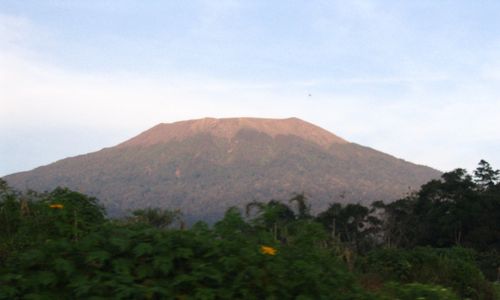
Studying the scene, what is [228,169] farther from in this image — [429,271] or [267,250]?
[267,250]

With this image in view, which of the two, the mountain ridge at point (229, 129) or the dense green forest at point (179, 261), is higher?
Answer: the mountain ridge at point (229, 129)

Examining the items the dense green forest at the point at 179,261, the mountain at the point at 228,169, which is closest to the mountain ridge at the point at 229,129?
the mountain at the point at 228,169

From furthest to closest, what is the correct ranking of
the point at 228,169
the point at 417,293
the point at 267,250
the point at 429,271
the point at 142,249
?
the point at 228,169, the point at 429,271, the point at 417,293, the point at 267,250, the point at 142,249

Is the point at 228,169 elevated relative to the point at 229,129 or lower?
lower

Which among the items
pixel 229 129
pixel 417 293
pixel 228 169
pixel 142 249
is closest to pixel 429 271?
pixel 417 293

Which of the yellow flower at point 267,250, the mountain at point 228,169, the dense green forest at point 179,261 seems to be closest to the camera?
the dense green forest at point 179,261

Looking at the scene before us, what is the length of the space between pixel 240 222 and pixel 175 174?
14970cm

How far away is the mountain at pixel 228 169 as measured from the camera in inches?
5285

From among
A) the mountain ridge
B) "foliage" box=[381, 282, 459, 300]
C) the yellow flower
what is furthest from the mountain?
the yellow flower

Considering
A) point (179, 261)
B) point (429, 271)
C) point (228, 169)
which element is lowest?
point (429, 271)

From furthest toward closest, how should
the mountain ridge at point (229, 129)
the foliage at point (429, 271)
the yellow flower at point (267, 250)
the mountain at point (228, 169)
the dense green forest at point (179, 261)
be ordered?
the mountain ridge at point (229, 129), the mountain at point (228, 169), the foliage at point (429, 271), the yellow flower at point (267, 250), the dense green forest at point (179, 261)

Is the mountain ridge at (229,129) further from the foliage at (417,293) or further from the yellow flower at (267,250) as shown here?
the yellow flower at (267,250)

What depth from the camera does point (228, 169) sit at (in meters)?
154

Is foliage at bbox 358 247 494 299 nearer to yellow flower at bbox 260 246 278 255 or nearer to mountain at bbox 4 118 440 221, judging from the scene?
yellow flower at bbox 260 246 278 255
